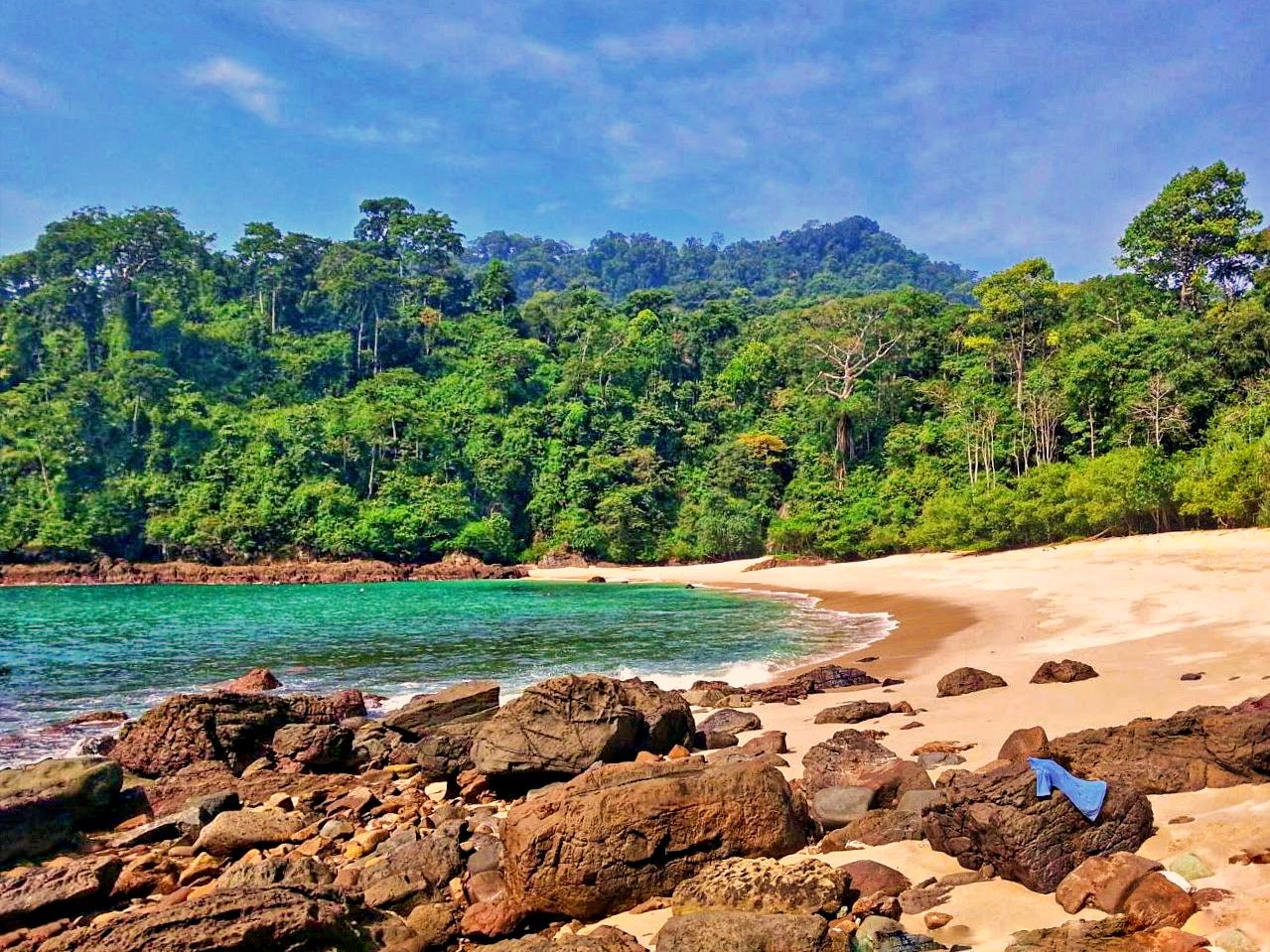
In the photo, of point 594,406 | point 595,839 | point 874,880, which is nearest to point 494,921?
point 595,839

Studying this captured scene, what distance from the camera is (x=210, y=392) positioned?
7700 centimetres

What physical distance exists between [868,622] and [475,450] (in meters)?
53.0

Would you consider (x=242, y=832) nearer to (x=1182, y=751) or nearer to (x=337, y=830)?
(x=337, y=830)

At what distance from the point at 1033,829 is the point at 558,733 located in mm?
5040

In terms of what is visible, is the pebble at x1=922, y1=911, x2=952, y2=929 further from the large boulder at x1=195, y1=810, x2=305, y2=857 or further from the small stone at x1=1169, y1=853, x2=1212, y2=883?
the large boulder at x1=195, y1=810, x2=305, y2=857

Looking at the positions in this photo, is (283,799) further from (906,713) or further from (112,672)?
(112,672)

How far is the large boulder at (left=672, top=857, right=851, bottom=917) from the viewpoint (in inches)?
184

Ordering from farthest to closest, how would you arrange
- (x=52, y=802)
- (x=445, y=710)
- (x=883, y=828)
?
(x=445, y=710) < (x=52, y=802) < (x=883, y=828)

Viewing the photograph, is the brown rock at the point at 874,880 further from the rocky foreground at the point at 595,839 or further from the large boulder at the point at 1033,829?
the large boulder at the point at 1033,829

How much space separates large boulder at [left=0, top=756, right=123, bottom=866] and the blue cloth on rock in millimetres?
9275

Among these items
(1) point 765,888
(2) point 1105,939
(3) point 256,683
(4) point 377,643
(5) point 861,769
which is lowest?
(4) point 377,643

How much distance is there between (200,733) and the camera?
410 inches

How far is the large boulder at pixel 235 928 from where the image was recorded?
4.29 meters

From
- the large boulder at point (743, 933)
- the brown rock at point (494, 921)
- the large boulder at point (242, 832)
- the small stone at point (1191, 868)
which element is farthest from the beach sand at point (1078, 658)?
the large boulder at point (242, 832)
